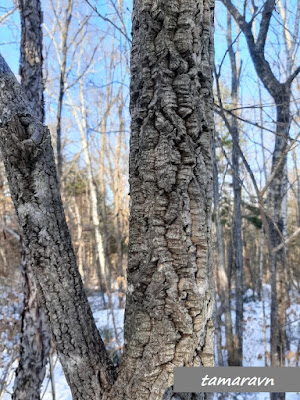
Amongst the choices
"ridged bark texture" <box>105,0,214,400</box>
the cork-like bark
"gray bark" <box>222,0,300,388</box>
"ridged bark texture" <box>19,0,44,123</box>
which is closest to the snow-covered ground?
"gray bark" <box>222,0,300,388</box>

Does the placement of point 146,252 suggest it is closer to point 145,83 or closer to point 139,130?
point 139,130

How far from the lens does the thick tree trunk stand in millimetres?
2258

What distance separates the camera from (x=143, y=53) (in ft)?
3.06

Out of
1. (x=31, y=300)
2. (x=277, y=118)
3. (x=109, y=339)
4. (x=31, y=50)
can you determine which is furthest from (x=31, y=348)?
(x=109, y=339)

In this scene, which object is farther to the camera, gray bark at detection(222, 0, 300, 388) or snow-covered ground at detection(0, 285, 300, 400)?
snow-covered ground at detection(0, 285, 300, 400)

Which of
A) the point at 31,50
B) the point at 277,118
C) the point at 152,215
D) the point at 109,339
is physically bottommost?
the point at 109,339

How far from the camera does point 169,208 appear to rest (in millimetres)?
875

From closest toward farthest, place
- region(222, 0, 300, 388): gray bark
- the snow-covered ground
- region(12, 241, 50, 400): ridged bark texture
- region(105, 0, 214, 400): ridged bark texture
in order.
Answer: region(105, 0, 214, 400): ridged bark texture
region(12, 241, 50, 400): ridged bark texture
region(222, 0, 300, 388): gray bark
the snow-covered ground

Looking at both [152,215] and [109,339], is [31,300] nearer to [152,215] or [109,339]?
[152,215]

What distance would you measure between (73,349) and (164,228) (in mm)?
489

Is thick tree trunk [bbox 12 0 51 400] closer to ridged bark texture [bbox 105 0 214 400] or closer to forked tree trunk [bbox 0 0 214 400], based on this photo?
forked tree trunk [bbox 0 0 214 400]

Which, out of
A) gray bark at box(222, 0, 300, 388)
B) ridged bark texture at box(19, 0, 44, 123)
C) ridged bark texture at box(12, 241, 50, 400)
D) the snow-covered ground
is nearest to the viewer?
ridged bark texture at box(12, 241, 50, 400)

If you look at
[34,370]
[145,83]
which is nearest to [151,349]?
[145,83]

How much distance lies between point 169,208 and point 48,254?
42cm
